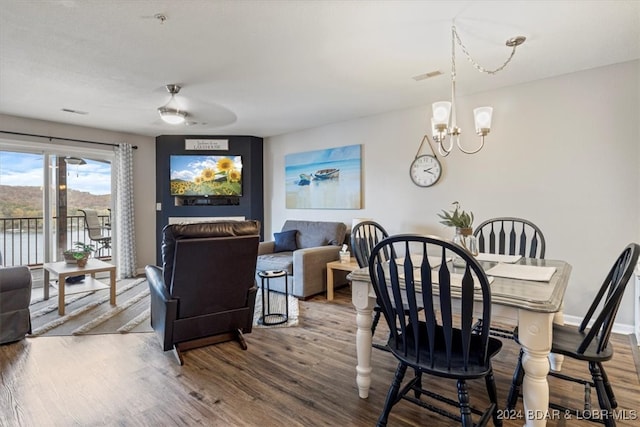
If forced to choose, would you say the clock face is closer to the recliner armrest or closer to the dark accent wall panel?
the dark accent wall panel

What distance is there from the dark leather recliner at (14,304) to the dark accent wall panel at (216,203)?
9.56ft

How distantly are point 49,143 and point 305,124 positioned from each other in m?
3.64

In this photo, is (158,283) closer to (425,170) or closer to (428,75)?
(428,75)

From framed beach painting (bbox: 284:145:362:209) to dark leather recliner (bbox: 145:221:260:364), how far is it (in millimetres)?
2385

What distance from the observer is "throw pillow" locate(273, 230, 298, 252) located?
4.97 metres

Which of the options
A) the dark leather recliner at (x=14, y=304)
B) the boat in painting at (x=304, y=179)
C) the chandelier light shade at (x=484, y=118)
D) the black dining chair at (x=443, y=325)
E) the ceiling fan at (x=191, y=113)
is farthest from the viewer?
the boat in painting at (x=304, y=179)

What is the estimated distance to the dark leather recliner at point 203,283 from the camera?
235 centimetres

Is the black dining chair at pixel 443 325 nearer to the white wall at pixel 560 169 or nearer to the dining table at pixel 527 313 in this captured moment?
the dining table at pixel 527 313

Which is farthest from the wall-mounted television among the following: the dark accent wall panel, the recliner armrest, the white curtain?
the recliner armrest

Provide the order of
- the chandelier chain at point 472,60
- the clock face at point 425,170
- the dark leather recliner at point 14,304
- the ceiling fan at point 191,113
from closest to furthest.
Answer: the chandelier chain at point 472,60, the dark leather recliner at point 14,304, the ceiling fan at point 191,113, the clock face at point 425,170

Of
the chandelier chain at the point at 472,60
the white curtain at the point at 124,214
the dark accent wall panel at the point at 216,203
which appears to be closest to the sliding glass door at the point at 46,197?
the white curtain at the point at 124,214

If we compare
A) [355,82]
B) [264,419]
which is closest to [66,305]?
[264,419]

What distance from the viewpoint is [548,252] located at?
Answer: 10.7ft

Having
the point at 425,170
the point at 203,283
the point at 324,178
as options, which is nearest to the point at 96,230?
the point at 324,178
